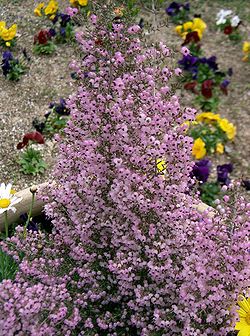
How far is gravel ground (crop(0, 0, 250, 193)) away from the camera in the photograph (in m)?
4.40

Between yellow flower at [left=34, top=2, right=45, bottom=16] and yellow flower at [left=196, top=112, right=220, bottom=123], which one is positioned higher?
yellow flower at [left=34, top=2, right=45, bottom=16]

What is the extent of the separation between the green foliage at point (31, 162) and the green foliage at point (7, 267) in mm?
1298

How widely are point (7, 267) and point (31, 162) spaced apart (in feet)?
4.74

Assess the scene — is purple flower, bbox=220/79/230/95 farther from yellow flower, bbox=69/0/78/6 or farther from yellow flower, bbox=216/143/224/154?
yellow flower, bbox=69/0/78/6

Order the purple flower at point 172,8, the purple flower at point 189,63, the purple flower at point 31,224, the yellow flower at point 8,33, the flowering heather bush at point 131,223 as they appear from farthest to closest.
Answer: the purple flower at point 172,8 → the yellow flower at point 8,33 → the purple flower at point 189,63 → the purple flower at point 31,224 → the flowering heather bush at point 131,223

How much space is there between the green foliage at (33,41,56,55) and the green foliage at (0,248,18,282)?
274 centimetres

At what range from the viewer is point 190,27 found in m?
5.46

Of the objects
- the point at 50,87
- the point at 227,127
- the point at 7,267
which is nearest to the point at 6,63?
the point at 50,87

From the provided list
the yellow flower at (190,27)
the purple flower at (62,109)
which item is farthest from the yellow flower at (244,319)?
the yellow flower at (190,27)

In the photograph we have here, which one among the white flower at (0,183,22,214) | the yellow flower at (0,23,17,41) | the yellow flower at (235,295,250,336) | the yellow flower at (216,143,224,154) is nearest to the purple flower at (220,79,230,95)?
the yellow flower at (216,143,224,154)

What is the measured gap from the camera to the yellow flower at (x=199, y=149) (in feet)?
13.9

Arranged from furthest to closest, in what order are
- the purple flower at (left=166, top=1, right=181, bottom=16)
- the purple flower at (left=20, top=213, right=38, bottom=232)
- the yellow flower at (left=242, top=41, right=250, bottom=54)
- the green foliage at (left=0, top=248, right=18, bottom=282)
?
the purple flower at (left=166, top=1, right=181, bottom=16)
the yellow flower at (left=242, top=41, right=250, bottom=54)
the purple flower at (left=20, top=213, right=38, bottom=232)
the green foliage at (left=0, top=248, right=18, bottom=282)

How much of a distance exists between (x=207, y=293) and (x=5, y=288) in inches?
27.7

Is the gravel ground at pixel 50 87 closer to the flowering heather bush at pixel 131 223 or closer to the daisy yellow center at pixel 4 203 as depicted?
the daisy yellow center at pixel 4 203
